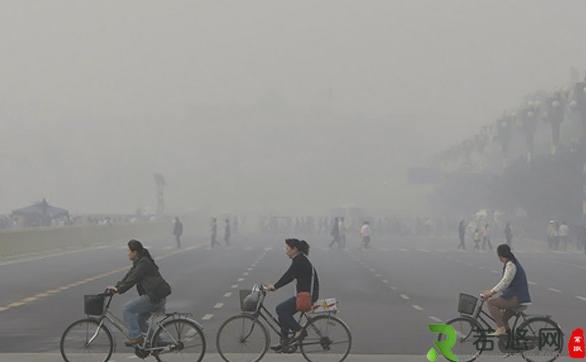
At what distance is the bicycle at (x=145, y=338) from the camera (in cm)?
1297

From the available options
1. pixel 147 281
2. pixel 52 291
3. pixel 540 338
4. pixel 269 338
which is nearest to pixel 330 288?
pixel 52 291

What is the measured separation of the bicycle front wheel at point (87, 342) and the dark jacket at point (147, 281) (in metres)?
0.52

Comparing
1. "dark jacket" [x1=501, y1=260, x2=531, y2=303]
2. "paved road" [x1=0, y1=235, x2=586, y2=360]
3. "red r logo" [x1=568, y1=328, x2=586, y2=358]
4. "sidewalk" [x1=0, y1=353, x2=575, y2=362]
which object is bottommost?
"paved road" [x1=0, y1=235, x2=586, y2=360]

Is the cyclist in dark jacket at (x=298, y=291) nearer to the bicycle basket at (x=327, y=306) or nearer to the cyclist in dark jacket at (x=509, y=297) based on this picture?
the bicycle basket at (x=327, y=306)

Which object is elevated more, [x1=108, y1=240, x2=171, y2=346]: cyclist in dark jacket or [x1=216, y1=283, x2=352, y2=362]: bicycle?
[x1=108, y1=240, x2=171, y2=346]: cyclist in dark jacket

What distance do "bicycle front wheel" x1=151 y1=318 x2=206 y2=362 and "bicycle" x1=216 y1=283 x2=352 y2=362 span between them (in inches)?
14.2

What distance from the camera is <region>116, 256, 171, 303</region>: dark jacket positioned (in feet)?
43.2

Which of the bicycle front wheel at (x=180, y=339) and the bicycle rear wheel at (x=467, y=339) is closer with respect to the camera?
the bicycle front wheel at (x=180, y=339)

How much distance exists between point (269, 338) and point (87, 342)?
2.04m

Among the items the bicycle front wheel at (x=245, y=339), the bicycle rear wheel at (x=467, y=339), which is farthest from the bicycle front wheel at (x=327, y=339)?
the bicycle rear wheel at (x=467, y=339)

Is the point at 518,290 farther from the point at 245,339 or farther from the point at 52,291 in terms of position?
the point at 52,291

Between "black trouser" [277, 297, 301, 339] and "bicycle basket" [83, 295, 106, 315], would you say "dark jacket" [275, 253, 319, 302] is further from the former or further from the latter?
"bicycle basket" [83, 295, 106, 315]

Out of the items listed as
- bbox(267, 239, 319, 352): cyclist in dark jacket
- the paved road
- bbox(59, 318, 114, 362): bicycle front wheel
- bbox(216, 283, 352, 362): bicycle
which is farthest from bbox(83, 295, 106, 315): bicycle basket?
the paved road

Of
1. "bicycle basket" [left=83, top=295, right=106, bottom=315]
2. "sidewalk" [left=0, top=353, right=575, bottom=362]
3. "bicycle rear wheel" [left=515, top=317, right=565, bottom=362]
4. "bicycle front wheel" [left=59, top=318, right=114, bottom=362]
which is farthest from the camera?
"sidewalk" [left=0, top=353, right=575, bottom=362]
